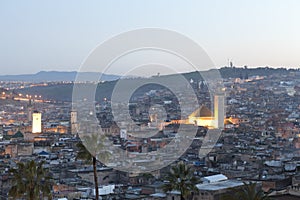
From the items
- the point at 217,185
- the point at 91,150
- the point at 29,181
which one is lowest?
the point at 217,185

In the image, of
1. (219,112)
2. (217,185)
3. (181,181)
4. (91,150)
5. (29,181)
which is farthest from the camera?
(219,112)

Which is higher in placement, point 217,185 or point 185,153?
point 217,185

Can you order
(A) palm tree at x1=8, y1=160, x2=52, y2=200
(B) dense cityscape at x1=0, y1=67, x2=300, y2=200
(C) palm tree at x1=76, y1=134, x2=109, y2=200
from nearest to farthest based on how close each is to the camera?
(A) palm tree at x1=8, y1=160, x2=52, y2=200 < (C) palm tree at x1=76, y1=134, x2=109, y2=200 < (B) dense cityscape at x1=0, y1=67, x2=300, y2=200

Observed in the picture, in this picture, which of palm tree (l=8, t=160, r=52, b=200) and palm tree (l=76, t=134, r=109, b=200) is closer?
palm tree (l=8, t=160, r=52, b=200)

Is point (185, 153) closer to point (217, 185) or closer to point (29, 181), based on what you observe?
point (217, 185)

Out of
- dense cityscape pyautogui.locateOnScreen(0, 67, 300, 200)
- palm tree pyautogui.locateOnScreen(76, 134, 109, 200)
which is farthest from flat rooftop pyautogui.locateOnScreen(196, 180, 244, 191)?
palm tree pyautogui.locateOnScreen(76, 134, 109, 200)

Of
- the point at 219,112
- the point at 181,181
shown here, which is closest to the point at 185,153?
the point at 181,181

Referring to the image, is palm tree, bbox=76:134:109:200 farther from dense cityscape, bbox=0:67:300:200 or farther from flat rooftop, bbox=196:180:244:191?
flat rooftop, bbox=196:180:244:191

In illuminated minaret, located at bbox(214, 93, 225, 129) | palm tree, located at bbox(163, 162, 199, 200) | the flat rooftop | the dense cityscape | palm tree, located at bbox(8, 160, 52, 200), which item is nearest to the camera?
palm tree, located at bbox(8, 160, 52, 200)

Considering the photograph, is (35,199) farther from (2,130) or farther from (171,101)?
(171,101)

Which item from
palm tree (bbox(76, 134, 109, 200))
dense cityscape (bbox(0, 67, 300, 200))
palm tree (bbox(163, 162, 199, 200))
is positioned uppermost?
palm tree (bbox(76, 134, 109, 200))

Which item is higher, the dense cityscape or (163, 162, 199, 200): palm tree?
(163, 162, 199, 200): palm tree
